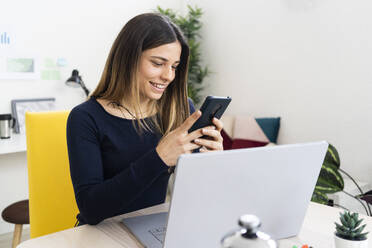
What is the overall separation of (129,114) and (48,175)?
34 centimetres

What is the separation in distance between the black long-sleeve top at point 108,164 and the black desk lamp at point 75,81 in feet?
5.59

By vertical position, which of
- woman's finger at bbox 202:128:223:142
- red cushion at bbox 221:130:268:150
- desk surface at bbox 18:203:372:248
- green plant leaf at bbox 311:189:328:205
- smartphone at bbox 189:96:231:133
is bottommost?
red cushion at bbox 221:130:268:150

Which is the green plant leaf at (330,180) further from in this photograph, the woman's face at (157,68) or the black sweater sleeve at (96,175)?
the black sweater sleeve at (96,175)

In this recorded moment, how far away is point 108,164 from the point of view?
1.22 m

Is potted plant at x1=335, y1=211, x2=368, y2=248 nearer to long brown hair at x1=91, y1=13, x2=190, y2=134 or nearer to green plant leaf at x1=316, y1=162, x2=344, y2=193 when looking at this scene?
long brown hair at x1=91, y1=13, x2=190, y2=134

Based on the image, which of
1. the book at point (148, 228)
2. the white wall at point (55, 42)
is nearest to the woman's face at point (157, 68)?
the book at point (148, 228)

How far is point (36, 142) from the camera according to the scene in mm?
1216

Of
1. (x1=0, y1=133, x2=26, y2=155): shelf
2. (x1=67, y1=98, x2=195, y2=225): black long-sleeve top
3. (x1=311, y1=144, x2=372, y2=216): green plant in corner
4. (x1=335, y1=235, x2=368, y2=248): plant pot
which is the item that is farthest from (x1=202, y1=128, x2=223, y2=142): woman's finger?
(x1=0, y1=133, x2=26, y2=155): shelf

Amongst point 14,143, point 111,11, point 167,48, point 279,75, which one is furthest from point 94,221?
point 111,11

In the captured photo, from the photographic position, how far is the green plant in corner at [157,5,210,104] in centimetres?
341

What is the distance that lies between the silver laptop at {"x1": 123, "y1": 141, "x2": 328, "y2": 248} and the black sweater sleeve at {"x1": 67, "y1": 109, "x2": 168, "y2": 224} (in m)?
0.15

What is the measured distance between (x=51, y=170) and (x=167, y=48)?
0.57m

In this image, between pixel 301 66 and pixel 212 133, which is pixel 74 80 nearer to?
pixel 301 66

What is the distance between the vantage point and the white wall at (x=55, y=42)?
2.72 m
